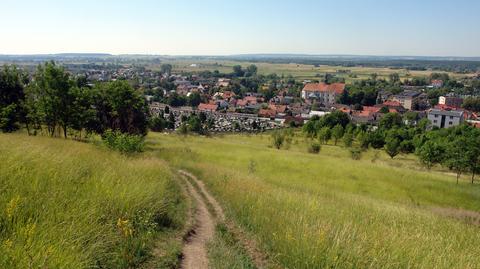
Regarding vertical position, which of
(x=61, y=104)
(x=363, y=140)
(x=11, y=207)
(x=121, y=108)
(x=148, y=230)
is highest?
Result: (x=11, y=207)

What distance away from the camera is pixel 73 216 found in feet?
19.6

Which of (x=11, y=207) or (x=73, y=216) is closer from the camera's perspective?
(x=11, y=207)

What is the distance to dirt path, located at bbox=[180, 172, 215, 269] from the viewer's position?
6870mm

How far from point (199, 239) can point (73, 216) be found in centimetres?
331

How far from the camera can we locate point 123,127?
120ft

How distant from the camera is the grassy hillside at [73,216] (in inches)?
188

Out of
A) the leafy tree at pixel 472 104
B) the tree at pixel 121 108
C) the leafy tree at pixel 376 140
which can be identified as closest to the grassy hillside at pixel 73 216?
the tree at pixel 121 108

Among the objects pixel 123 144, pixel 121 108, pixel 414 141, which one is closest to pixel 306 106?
pixel 414 141

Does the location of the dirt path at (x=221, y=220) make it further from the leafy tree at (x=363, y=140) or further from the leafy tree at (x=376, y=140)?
the leafy tree at (x=376, y=140)

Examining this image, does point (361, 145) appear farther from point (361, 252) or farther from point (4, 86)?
point (361, 252)

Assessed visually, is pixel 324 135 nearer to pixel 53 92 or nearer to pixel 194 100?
pixel 53 92

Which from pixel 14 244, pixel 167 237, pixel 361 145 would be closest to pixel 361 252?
pixel 167 237

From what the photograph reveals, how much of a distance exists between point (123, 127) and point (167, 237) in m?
30.6

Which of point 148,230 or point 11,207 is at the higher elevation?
point 11,207
